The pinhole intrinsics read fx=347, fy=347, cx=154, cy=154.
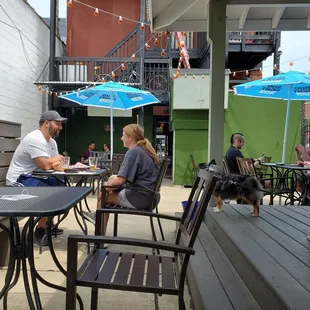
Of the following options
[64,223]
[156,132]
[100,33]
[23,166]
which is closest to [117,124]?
[156,132]

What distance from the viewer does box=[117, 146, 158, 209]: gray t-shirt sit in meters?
3.58

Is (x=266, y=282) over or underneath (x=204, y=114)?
underneath

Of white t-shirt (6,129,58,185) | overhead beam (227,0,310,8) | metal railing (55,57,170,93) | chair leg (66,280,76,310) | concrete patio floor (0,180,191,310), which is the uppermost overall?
metal railing (55,57,170,93)

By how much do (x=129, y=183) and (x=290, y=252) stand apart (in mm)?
1769

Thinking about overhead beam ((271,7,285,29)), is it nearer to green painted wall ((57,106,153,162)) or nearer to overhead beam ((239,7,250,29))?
overhead beam ((239,7,250,29))

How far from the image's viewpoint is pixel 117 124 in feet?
43.2

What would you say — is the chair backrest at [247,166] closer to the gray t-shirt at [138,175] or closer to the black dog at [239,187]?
the black dog at [239,187]

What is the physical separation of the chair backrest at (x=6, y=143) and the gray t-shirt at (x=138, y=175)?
140 centimetres

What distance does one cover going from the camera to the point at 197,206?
200 cm

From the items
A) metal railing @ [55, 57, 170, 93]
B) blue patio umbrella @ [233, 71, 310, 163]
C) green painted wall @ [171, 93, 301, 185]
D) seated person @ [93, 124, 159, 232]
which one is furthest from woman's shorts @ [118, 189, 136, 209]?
metal railing @ [55, 57, 170, 93]

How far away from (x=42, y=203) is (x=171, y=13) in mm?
3729

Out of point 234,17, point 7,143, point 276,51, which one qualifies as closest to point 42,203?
point 7,143

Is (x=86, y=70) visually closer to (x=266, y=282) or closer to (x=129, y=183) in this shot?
(x=129, y=183)

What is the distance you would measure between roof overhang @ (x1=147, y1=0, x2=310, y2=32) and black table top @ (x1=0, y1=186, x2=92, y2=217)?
3.16 m
